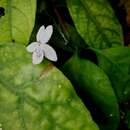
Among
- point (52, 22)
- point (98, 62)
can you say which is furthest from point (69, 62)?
point (52, 22)

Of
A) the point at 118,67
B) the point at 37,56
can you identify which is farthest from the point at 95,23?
the point at 37,56

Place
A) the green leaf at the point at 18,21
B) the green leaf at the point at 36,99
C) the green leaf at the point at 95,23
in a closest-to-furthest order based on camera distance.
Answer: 1. the green leaf at the point at 36,99
2. the green leaf at the point at 18,21
3. the green leaf at the point at 95,23

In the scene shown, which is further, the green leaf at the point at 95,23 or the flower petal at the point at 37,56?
the green leaf at the point at 95,23

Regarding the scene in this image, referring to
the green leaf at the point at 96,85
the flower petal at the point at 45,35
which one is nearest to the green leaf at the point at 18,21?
the flower petal at the point at 45,35

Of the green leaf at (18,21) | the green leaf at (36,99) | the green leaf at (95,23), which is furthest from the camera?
the green leaf at (95,23)

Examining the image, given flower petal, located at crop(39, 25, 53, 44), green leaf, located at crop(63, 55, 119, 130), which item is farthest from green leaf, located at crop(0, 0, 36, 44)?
green leaf, located at crop(63, 55, 119, 130)

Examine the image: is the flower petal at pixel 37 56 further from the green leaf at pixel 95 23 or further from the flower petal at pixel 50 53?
the green leaf at pixel 95 23
